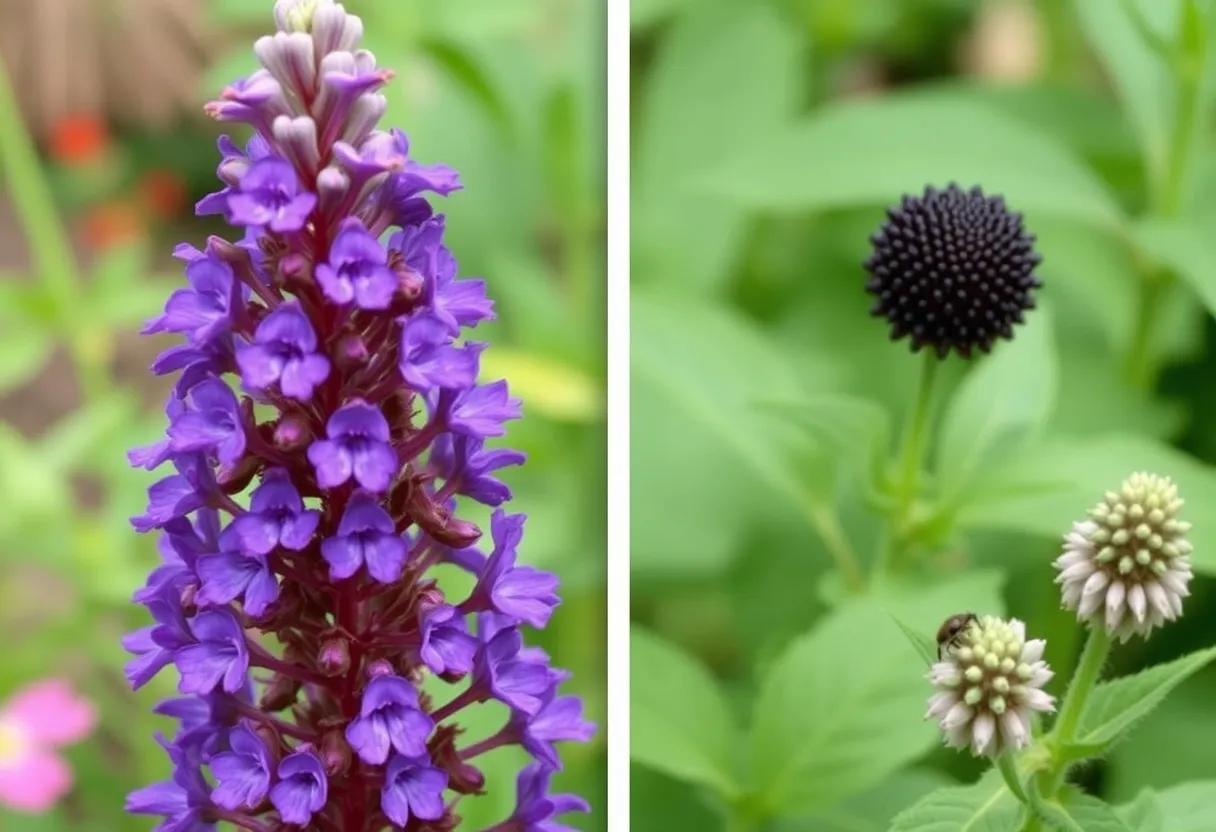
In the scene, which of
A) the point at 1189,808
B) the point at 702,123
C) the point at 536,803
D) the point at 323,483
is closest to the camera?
the point at 323,483

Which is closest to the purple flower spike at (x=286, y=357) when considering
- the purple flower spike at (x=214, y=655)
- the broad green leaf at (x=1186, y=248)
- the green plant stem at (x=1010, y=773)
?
the purple flower spike at (x=214, y=655)

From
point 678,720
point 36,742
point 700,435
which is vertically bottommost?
point 36,742

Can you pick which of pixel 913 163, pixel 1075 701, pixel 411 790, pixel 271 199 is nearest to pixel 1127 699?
pixel 1075 701

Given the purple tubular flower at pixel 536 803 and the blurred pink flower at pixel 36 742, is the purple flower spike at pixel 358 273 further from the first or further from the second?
the blurred pink flower at pixel 36 742

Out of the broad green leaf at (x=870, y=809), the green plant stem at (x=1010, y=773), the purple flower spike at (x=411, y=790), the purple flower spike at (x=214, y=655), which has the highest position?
the purple flower spike at (x=214, y=655)

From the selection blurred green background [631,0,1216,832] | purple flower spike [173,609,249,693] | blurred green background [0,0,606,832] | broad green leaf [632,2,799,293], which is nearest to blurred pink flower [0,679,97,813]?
blurred green background [0,0,606,832]

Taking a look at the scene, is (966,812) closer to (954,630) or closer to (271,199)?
(954,630)

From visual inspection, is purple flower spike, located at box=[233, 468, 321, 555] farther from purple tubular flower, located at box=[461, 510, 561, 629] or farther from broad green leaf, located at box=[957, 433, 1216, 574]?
broad green leaf, located at box=[957, 433, 1216, 574]
